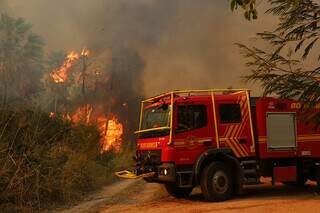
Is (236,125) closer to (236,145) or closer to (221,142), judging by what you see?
(236,145)

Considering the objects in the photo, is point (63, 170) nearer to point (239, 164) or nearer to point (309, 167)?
point (239, 164)

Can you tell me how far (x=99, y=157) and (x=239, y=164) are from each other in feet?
46.5

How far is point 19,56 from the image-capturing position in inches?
2035

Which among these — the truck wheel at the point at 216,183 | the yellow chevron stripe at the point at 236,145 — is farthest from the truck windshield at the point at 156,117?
the yellow chevron stripe at the point at 236,145

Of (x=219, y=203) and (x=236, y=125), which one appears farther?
(x=236, y=125)

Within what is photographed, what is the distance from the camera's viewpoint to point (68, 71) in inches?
1799

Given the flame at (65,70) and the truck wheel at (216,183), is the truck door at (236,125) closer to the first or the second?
the truck wheel at (216,183)

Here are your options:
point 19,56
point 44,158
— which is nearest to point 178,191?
point 44,158

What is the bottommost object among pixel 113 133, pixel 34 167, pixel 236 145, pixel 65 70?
pixel 34 167

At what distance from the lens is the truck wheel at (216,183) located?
35.1 feet

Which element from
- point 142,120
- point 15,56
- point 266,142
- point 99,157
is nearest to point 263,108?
A: point 266,142

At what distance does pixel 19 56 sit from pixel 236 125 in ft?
148

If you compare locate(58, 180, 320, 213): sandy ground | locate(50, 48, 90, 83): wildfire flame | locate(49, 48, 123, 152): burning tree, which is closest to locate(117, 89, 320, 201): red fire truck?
locate(58, 180, 320, 213): sandy ground

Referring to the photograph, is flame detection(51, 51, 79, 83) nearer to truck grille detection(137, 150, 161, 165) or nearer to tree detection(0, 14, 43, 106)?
tree detection(0, 14, 43, 106)
